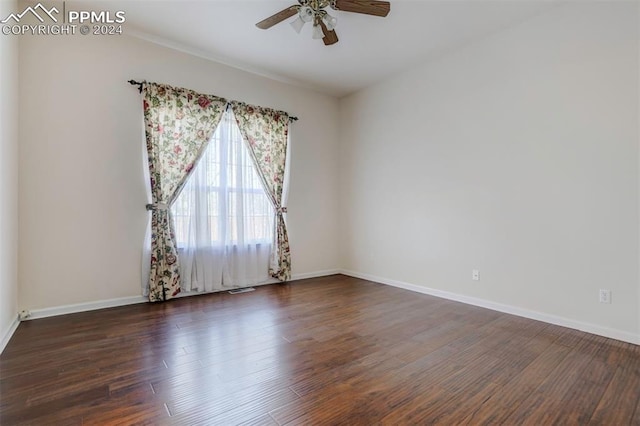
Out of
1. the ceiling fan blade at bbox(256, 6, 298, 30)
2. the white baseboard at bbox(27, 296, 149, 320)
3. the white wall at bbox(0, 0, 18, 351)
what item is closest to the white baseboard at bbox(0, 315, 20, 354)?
the white wall at bbox(0, 0, 18, 351)

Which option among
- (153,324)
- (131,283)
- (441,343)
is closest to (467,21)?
(441,343)

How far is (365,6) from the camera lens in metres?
2.57

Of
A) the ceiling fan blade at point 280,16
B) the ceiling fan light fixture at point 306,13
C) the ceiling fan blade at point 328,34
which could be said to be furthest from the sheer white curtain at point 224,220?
the ceiling fan light fixture at point 306,13

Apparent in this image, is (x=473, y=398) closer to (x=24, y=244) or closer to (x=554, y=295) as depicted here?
(x=554, y=295)

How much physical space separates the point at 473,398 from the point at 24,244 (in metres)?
3.97

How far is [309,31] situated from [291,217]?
2557mm

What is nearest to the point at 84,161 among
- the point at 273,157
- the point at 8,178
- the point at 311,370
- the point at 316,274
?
the point at 8,178

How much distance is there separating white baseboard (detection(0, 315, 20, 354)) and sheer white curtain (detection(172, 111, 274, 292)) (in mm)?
1490

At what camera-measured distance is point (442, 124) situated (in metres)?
3.95

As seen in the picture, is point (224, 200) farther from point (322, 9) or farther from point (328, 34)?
point (322, 9)

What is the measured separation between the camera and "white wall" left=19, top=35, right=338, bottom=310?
2.97 m

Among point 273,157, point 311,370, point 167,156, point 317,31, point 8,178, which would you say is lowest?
point 311,370

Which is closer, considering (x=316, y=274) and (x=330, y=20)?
(x=330, y=20)

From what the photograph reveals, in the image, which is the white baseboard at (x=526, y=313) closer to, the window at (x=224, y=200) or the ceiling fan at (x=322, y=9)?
the window at (x=224, y=200)
